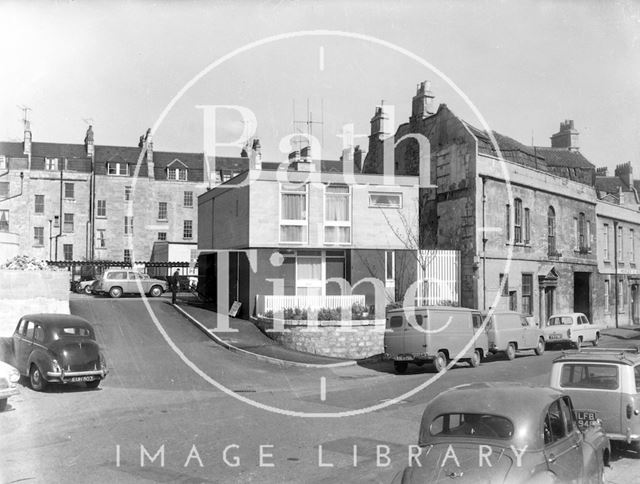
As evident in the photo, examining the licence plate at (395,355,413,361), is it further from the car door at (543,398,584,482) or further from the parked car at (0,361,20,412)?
the car door at (543,398,584,482)

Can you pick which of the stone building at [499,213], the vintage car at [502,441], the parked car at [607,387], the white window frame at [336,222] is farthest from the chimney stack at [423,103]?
the vintage car at [502,441]

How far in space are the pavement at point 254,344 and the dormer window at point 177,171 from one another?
41169 mm

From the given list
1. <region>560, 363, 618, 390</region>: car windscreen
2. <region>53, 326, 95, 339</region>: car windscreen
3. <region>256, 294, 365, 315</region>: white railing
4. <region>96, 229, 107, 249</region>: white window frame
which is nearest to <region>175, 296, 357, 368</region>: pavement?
<region>256, 294, 365, 315</region>: white railing

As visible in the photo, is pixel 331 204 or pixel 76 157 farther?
pixel 76 157

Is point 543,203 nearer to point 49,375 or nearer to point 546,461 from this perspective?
point 49,375

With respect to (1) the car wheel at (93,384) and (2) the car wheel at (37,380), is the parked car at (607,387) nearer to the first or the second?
(1) the car wheel at (93,384)

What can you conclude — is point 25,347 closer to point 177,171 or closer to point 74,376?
point 74,376

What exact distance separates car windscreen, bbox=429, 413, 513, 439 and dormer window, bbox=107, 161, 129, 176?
6095 centimetres

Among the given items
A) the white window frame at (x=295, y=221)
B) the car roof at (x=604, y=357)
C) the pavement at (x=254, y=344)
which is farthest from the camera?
the white window frame at (x=295, y=221)

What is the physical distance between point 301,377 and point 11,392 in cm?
823

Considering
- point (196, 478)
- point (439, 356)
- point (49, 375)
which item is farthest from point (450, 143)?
point (196, 478)

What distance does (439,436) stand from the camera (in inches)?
265

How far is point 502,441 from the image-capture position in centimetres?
632

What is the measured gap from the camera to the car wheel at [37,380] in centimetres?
1472
